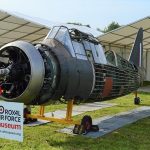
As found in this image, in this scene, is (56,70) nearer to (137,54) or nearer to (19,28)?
(137,54)

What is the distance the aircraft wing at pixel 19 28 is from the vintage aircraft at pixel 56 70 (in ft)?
50.1

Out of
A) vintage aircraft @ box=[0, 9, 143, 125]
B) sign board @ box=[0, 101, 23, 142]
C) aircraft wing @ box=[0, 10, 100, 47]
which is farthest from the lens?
aircraft wing @ box=[0, 10, 100, 47]

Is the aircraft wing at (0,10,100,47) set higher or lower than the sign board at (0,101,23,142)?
higher

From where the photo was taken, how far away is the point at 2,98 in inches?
314

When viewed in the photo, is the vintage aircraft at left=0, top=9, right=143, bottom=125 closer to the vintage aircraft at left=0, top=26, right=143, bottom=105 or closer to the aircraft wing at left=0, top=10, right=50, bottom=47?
the vintage aircraft at left=0, top=26, right=143, bottom=105

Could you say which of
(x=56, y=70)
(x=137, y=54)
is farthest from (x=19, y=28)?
(x=56, y=70)

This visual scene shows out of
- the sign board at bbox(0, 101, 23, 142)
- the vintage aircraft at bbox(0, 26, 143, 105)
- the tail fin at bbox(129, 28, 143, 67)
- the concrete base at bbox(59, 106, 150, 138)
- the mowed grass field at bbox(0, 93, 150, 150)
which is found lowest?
the mowed grass field at bbox(0, 93, 150, 150)


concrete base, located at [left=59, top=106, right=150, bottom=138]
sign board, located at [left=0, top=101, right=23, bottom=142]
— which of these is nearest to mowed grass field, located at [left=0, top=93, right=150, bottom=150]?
concrete base, located at [left=59, top=106, right=150, bottom=138]

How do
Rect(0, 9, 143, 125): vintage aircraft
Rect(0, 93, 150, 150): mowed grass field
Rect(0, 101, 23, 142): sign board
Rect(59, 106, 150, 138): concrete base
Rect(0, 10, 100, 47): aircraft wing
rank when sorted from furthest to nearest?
Rect(0, 10, 100, 47): aircraft wing, Rect(59, 106, 150, 138): concrete base, Rect(0, 93, 150, 150): mowed grass field, Rect(0, 9, 143, 125): vintage aircraft, Rect(0, 101, 23, 142): sign board

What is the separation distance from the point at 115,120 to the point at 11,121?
18.8 feet

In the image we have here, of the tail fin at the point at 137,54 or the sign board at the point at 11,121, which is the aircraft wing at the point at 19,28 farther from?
the sign board at the point at 11,121

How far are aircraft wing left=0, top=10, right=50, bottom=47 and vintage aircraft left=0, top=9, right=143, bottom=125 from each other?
15262mm

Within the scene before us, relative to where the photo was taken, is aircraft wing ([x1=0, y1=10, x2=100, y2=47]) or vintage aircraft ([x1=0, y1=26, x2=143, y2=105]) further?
aircraft wing ([x1=0, y1=10, x2=100, y2=47])

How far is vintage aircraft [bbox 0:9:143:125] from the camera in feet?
25.5
